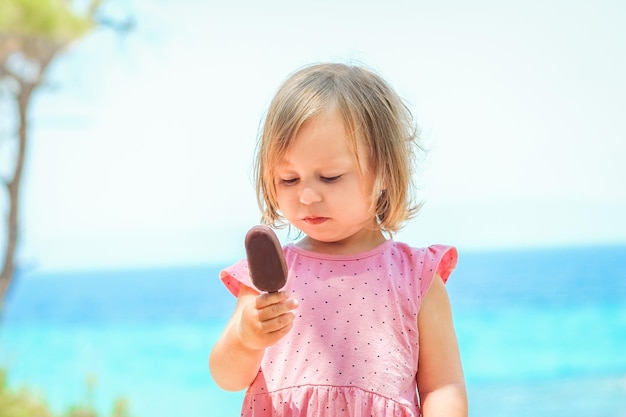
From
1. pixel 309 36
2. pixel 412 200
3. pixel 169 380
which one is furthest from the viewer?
pixel 309 36

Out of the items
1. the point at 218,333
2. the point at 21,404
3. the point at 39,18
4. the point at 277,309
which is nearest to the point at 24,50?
the point at 39,18

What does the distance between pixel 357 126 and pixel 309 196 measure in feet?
0.36

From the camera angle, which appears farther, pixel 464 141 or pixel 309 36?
pixel 464 141

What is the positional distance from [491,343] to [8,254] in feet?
20.4

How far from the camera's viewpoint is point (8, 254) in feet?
16.2

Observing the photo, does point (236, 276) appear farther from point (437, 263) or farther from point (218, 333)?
point (218, 333)

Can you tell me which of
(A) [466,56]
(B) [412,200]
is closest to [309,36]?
(A) [466,56]

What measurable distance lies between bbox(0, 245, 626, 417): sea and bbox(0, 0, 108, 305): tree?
0.86 m

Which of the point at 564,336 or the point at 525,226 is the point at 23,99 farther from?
the point at 525,226

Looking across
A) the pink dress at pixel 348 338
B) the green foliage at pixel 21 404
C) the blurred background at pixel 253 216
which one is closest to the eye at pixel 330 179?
the pink dress at pixel 348 338

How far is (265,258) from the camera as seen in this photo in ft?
3.09

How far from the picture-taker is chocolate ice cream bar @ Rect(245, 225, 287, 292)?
929 mm

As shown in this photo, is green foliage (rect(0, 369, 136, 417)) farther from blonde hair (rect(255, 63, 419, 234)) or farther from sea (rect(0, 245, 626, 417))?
blonde hair (rect(255, 63, 419, 234))

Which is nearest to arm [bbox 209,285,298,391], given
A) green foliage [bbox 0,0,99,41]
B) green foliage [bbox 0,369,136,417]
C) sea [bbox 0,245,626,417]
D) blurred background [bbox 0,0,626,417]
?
green foliage [bbox 0,0,99,41]
